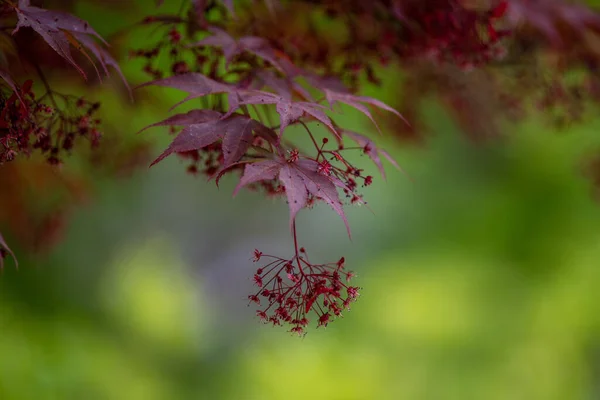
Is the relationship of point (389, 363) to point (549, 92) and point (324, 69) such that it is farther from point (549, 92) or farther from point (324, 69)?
point (324, 69)

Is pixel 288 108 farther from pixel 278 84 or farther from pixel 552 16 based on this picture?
pixel 552 16

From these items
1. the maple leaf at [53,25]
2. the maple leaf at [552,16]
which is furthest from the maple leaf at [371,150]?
the maple leaf at [552,16]

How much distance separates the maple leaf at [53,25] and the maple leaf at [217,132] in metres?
0.13

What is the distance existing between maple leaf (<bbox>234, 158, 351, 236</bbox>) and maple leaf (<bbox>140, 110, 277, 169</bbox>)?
4 centimetres

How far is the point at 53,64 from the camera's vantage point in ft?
4.00

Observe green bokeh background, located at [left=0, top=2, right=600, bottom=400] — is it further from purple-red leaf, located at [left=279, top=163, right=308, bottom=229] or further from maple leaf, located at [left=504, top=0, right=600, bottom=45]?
purple-red leaf, located at [left=279, top=163, right=308, bottom=229]

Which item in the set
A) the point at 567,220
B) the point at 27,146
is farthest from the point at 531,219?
the point at 27,146

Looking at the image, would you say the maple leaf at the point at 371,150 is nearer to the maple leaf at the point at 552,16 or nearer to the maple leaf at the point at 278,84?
the maple leaf at the point at 278,84

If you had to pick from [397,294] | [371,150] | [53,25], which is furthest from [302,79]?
[397,294]

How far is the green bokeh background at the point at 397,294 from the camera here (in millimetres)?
2625

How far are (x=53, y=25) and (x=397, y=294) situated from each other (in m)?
2.63

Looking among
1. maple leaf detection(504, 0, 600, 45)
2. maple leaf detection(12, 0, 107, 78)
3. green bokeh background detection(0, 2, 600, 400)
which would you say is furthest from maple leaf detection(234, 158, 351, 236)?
green bokeh background detection(0, 2, 600, 400)

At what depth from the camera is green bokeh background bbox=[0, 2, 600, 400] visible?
8.61 ft

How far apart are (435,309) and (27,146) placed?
2601 millimetres
